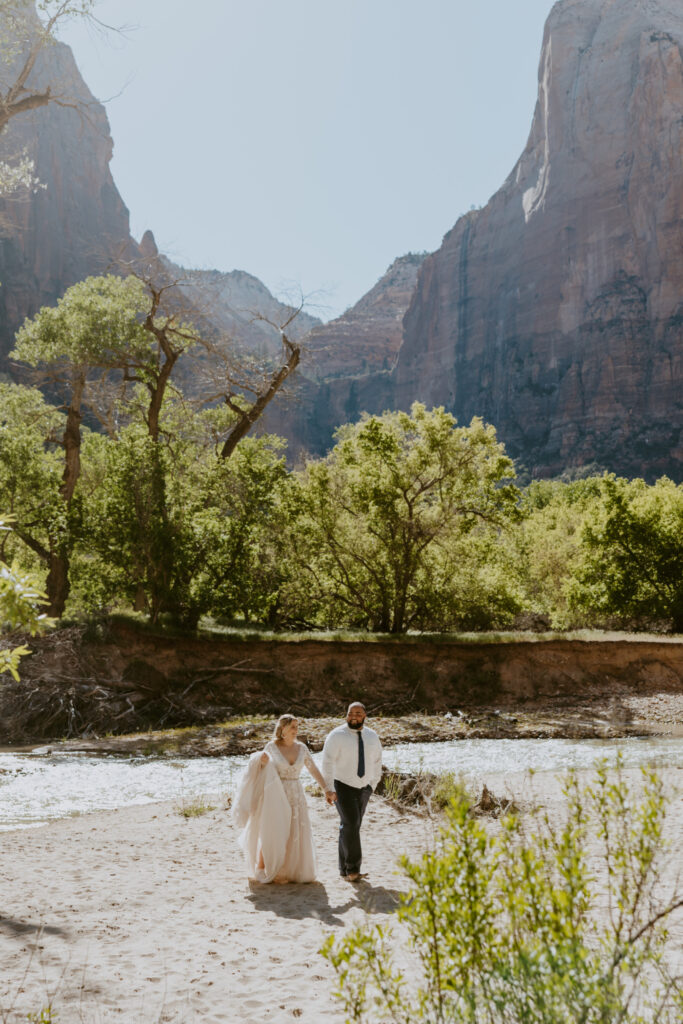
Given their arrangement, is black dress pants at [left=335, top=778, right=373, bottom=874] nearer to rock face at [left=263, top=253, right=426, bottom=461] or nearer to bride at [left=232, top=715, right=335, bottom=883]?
bride at [left=232, top=715, right=335, bottom=883]

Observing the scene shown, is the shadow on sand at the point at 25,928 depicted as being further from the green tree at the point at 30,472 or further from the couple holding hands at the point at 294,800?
the green tree at the point at 30,472

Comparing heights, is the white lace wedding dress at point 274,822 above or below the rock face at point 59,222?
below

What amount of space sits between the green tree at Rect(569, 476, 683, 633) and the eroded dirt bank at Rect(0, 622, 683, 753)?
6.96 m

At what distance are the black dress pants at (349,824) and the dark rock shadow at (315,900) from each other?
9.9 inches

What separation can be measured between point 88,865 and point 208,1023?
180 inches

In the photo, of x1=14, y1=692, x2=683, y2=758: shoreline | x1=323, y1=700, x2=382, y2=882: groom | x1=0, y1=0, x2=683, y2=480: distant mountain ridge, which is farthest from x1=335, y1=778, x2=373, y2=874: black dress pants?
x1=0, y1=0, x2=683, y2=480: distant mountain ridge

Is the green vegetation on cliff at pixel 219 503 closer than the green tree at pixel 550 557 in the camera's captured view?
Yes

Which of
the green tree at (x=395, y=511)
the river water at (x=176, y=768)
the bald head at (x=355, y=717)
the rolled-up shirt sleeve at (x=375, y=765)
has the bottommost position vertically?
the river water at (x=176, y=768)

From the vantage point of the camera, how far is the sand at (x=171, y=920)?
4.79m

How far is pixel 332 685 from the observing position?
2370cm

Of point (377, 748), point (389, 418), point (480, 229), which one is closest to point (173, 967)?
point (377, 748)

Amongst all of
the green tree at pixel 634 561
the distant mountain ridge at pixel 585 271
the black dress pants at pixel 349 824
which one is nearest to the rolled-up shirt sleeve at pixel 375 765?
the black dress pants at pixel 349 824

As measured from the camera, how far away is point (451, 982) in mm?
2838

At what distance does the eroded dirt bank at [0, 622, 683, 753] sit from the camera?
19500mm
